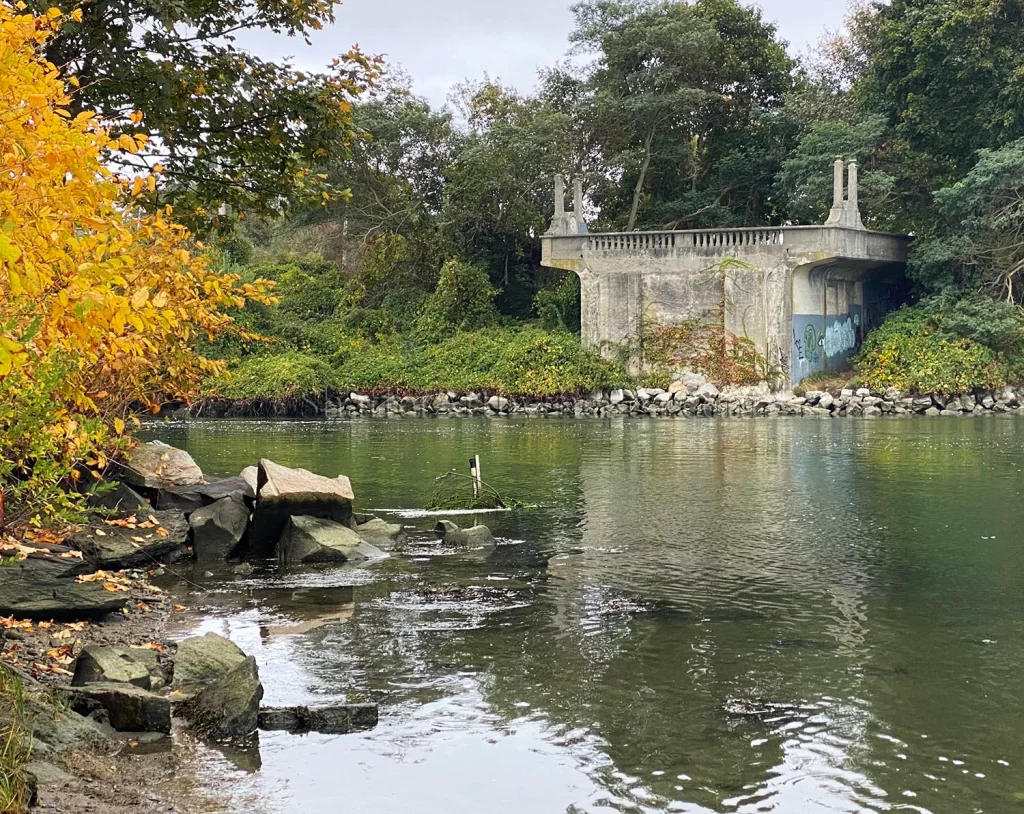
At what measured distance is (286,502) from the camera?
14.6 meters

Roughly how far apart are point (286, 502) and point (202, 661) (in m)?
6.40

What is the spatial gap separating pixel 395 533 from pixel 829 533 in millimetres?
5353

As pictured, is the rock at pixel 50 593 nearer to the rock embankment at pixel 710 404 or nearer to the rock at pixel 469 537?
the rock at pixel 469 537

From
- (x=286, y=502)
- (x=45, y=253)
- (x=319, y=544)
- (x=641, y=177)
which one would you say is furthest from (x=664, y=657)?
(x=641, y=177)

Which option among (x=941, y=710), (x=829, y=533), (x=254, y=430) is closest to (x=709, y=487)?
(x=829, y=533)

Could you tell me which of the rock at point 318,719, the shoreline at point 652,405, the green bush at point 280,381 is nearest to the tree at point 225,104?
the rock at point 318,719

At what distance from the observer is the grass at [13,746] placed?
539cm

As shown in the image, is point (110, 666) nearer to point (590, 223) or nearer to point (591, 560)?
point (591, 560)

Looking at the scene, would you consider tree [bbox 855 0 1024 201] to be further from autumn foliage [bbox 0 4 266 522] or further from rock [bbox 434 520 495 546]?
autumn foliage [bbox 0 4 266 522]

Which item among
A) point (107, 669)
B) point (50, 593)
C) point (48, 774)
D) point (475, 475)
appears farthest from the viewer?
point (475, 475)

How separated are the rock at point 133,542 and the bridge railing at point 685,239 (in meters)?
30.6

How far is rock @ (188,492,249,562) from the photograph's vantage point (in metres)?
14.0

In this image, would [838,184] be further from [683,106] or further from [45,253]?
[45,253]

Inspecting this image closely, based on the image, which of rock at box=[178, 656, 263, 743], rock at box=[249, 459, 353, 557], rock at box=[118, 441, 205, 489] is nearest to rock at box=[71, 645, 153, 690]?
rock at box=[178, 656, 263, 743]
